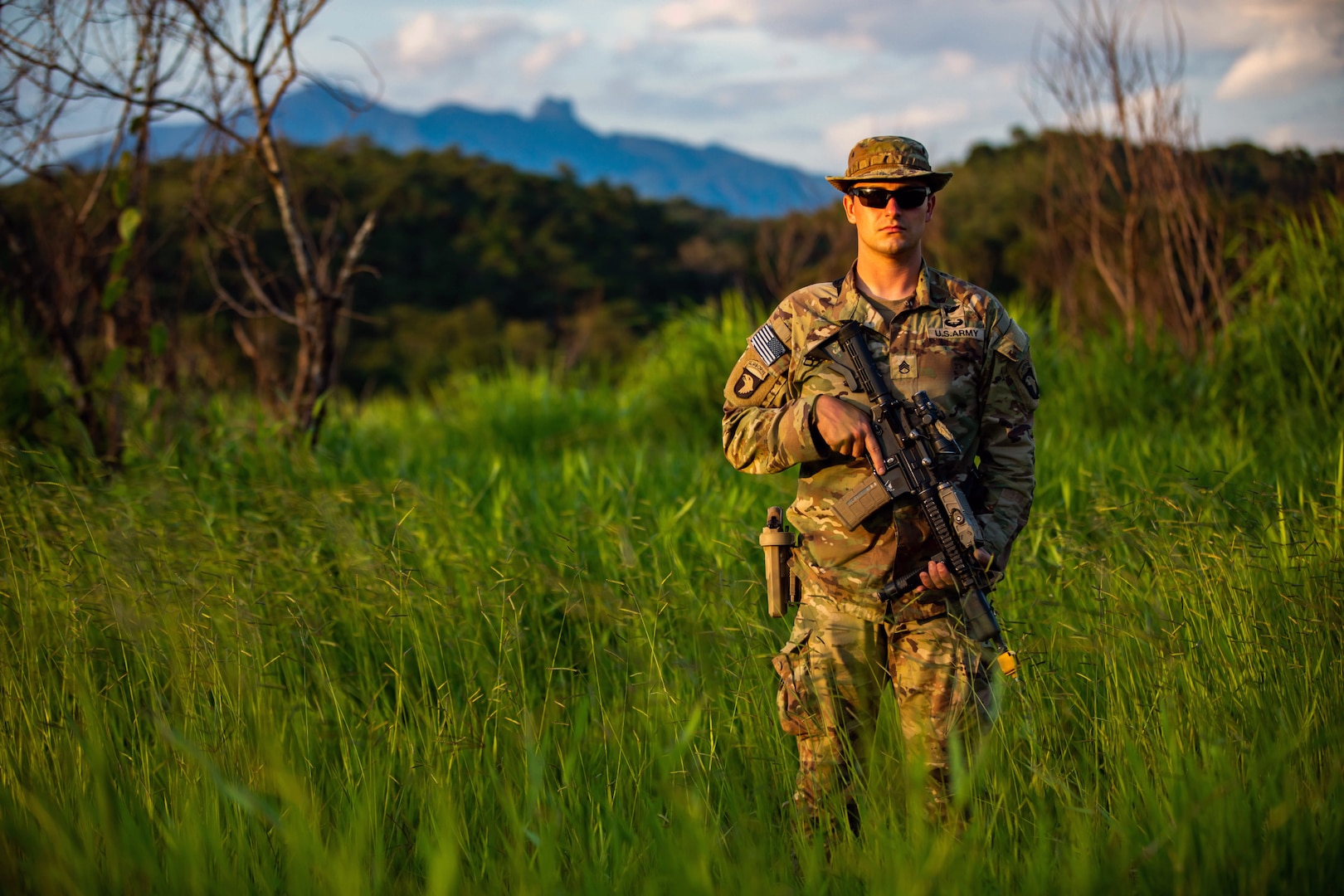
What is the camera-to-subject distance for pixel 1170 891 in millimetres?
1696

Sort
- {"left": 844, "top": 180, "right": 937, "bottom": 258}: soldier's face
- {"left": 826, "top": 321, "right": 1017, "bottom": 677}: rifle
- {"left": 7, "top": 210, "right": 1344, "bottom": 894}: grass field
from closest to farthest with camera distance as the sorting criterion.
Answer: {"left": 7, "top": 210, "right": 1344, "bottom": 894}: grass field < {"left": 826, "top": 321, "right": 1017, "bottom": 677}: rifle < {"left": 844, "top": 180, "right": 937, "bottom": 258}: soldier's face

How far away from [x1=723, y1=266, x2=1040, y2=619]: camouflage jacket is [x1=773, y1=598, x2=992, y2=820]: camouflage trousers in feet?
0.27

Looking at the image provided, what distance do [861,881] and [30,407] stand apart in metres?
4.92

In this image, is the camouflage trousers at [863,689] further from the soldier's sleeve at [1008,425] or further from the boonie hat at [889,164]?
the boonie hat at [889,164]

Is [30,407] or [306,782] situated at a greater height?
[30,407]

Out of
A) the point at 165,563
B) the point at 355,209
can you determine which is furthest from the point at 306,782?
the point at 355,209

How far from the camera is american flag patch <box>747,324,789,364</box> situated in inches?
99.8

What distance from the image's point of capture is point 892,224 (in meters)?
2.37

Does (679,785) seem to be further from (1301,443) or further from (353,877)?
(1301,443)

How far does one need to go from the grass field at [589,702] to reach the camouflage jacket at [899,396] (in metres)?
0.38

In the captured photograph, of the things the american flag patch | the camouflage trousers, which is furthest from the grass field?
the american flag patch

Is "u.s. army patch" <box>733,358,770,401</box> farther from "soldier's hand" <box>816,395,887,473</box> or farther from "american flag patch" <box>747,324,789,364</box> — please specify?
"soldier's hand" <box>816,395,887,473</box>

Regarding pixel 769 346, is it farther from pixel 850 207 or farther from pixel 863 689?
pixel 863 689

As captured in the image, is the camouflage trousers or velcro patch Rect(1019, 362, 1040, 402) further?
velcro patch Rect(1019, 362, 1040, 402)
